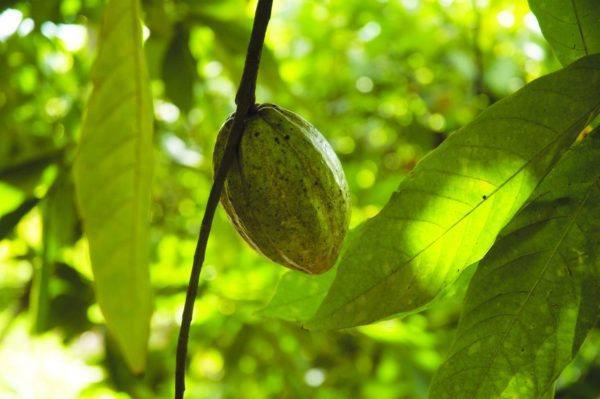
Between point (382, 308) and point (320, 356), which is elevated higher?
point (320, 356)

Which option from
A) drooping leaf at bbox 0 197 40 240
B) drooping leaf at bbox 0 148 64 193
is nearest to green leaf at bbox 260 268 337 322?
drooping leaf at bbox 0 197 40 240

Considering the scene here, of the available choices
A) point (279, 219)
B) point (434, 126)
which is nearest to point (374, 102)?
point (434, 126)

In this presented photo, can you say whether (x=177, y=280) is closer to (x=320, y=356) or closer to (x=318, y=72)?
(x=320, y=356)

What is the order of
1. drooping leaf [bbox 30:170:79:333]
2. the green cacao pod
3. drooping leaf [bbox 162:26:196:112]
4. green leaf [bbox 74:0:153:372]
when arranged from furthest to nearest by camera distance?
1. drooping leaf [bbox 162:26:196:112]
2. drooping leaf [bbox 30:170:79:333]
3. the green cacao pod
4. green leaf [bbox 74:0:153:372]

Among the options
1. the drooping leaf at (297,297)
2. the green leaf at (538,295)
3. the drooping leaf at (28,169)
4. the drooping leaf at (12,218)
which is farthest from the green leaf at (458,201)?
the drooping leaf at (28,169)

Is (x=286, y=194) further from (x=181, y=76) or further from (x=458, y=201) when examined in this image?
(x=181, y=76)

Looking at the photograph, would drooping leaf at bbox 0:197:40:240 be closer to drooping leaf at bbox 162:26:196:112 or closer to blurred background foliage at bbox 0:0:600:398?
blurred background foliage at bbox 0:0:600:398
